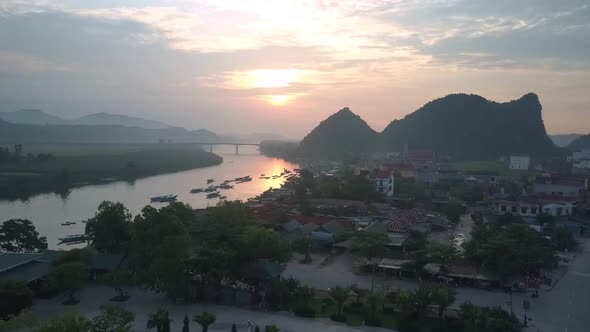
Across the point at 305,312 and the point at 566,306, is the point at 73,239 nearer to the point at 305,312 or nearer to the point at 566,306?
the point at 305,312

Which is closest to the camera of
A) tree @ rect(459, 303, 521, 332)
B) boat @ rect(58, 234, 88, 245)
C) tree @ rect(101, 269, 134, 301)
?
tree @ rect(459, 303, 521, 332)

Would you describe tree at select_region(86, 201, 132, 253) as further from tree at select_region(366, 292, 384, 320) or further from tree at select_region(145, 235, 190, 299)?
tree at select_region(366, 292, 384, 320)

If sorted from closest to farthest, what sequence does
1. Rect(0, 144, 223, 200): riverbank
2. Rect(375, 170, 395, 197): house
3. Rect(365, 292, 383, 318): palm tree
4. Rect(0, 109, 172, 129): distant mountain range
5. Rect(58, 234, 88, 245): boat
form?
Rect(365, 292, 383, 318): palm tree → Rect(58, 234, 88, 245): boat → Rect(375, 170, 395, 197): house → Rect(0, 144, 223, 200): riverbank → Rect(0, 109, 172, 129): distant mountain range

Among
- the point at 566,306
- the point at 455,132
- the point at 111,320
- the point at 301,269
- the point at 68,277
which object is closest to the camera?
the point at 111,320

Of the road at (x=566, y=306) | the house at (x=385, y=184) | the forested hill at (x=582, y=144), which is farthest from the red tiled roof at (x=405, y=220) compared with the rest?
the forested hill at (x=582, y=144)

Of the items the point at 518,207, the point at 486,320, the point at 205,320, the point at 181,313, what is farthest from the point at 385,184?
the point at 205,320

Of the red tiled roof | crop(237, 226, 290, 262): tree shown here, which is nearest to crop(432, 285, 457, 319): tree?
crop(237, 226, 290, 262): tree
